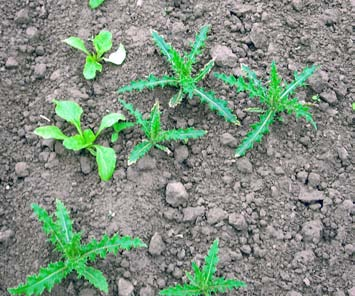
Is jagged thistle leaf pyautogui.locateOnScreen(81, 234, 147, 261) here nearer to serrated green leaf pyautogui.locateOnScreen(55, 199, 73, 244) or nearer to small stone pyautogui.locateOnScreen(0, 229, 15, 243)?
serrated green leaf pyautogui.locateOnScreen(55, 199, 73, 244)

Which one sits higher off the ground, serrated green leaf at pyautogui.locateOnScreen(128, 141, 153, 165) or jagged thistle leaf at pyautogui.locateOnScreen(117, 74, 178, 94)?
jagged thistle leaf at pyautogui.locateOnScreen(117, 74, 178, 94)

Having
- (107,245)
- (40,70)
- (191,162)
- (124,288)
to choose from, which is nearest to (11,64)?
(40,70)

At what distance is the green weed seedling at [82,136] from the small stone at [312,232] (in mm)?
1188

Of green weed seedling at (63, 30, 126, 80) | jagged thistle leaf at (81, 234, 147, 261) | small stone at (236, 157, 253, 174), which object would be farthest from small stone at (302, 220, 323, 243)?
green weed seedling at (63, 30, 126, 80)

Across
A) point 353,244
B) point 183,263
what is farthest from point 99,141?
point 353,244

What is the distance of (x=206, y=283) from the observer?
3055 millimetres

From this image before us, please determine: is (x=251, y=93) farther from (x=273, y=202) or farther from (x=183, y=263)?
(x=183, y=263)

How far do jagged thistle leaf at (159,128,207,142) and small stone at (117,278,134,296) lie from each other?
2.83 ft

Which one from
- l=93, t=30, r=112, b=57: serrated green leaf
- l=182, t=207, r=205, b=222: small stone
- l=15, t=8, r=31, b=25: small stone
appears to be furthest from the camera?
l=15, t=8, r=31, b=25: small stone

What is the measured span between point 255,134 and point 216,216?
0.55 meters

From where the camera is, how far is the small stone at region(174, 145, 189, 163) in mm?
3482

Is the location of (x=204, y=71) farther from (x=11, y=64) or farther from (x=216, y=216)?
(x=11, y=64)

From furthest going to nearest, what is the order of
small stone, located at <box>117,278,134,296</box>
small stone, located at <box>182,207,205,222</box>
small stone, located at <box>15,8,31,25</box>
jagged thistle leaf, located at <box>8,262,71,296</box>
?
small stone, located at <box>15,8,31,25</box> < small stone, located at <box>182,207,205,222</box> < small stone, located at <box>117,278,134,296</box> < jagged thistle leaf, located at <box>8,262,71,296</box>

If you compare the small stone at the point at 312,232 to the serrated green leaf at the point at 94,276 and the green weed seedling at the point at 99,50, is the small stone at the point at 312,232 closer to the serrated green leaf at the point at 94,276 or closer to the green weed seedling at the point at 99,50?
the serrated green leaf at the point at 94,276
